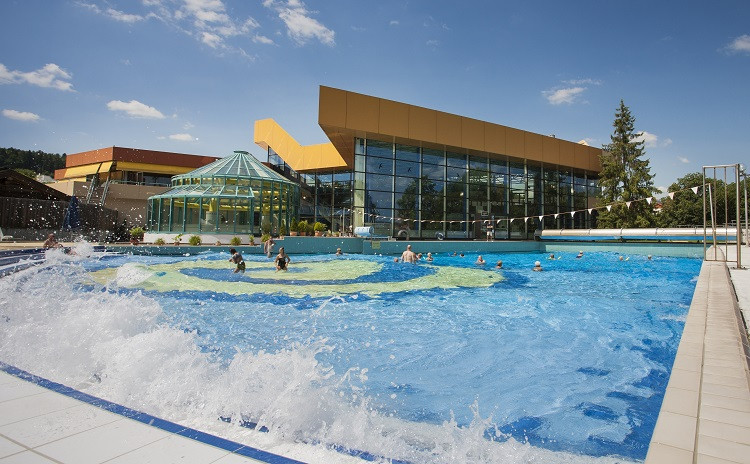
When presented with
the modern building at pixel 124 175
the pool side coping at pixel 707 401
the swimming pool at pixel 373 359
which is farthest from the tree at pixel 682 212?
the modern building at pixel 124 175

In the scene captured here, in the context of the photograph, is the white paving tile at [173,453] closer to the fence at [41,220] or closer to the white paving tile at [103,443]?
the white paving tile at [103,443]

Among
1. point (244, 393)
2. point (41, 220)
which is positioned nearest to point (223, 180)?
point (41, 220)

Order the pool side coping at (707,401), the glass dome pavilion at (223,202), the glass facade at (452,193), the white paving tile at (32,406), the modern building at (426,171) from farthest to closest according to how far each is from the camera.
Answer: the glass facade at (452,193) → the modern building at (426,171) → the glass dome pavilion at (223,202) → the white paving tile at (32,406) → the pool side coping at (707,401)

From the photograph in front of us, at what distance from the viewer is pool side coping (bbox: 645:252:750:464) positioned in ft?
6.24

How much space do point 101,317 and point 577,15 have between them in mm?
18143

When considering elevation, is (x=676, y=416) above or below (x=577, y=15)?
below

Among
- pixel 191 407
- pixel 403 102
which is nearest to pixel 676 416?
pixel 191 407

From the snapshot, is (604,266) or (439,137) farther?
(439,137)

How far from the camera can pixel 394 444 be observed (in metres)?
2.89

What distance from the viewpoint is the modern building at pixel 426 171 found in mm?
23516

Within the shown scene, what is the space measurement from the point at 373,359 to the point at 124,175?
1416 inches

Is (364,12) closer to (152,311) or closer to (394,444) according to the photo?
(152,311)

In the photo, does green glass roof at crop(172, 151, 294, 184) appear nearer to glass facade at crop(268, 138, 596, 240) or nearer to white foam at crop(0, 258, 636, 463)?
glass facade at crop(268, 138, 596, 240)

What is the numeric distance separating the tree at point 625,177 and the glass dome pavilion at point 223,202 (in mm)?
25416
